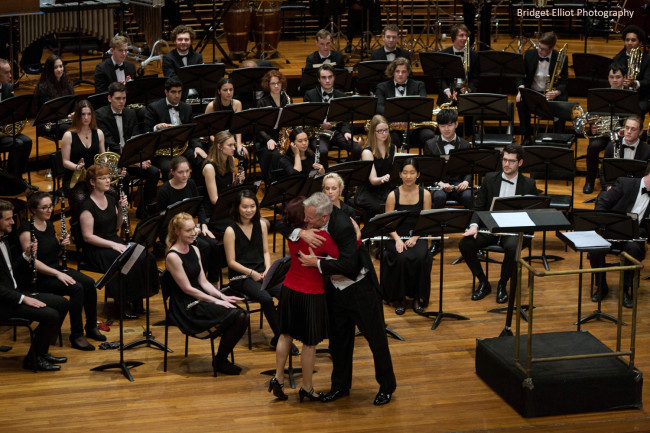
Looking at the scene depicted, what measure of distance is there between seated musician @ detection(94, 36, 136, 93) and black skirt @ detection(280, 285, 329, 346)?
459 cm

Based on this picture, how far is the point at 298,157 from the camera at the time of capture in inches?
339

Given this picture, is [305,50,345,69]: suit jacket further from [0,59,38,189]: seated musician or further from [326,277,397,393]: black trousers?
[326,277,397,393]: black trousers

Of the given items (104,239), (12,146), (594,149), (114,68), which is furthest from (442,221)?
(114,68)

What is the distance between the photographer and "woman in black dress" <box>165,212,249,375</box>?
624cm

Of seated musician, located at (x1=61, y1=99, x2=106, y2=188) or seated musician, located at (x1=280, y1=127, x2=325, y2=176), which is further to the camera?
seated musician, located at (x1=280, y1=127, x2=325, y2=176)

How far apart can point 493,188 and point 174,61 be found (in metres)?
3.80

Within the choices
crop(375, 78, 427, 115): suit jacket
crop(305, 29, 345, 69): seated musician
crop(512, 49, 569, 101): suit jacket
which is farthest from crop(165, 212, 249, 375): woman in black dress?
crop(512, 49, 569, 101): suit jacket

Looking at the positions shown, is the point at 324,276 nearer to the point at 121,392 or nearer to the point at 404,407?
the point at 404,407

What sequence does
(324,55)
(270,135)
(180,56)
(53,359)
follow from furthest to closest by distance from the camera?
(324,55)
(180,56)
(270,135)
(53,359)

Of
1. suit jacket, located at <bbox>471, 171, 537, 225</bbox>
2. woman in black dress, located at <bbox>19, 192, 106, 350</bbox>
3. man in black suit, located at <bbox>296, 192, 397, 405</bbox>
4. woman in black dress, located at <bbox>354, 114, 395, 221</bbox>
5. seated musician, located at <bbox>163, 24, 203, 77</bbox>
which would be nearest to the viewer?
man in black suit, located at <bbox>296, 192, 397, 405</bbox>

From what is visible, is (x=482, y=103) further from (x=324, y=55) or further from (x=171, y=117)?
(x=171, y=117)

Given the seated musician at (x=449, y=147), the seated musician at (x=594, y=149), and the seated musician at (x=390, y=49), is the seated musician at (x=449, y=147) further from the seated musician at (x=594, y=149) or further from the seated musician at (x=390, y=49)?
the seated musician at (x=390, y=49)

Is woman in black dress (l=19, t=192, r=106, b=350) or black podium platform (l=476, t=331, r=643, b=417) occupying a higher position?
woman in black dress (l=19, t=192, r=106, b=350)

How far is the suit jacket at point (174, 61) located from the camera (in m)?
9.78
